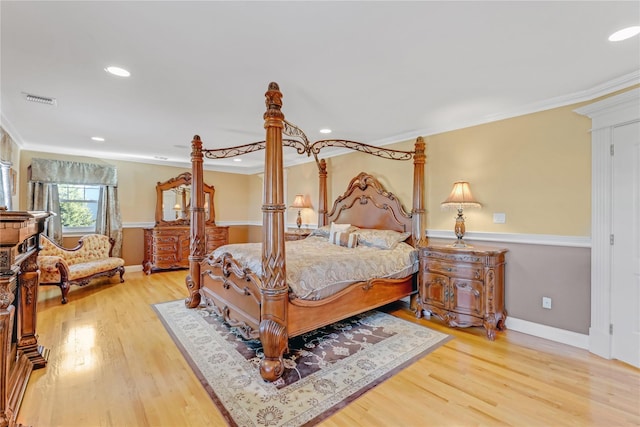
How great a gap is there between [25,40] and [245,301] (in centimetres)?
250

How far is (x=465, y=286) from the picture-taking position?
317 cm

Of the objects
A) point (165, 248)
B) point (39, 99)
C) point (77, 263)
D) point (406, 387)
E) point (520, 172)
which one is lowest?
point (406, 387)

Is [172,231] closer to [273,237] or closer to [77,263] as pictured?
[77,263]

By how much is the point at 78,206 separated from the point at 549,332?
760 centimetres

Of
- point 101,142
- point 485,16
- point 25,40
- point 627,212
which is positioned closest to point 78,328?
point 25,40

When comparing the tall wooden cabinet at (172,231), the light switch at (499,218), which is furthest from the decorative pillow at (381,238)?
the tall wooden cabinet at (172,231)

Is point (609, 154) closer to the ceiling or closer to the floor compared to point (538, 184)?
closer to the ceiling

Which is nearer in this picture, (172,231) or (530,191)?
(530,191)

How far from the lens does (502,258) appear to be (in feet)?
10.6

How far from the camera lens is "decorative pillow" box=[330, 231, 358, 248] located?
13.3ft

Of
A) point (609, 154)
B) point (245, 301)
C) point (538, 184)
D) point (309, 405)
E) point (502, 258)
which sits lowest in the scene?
point (309, 405)

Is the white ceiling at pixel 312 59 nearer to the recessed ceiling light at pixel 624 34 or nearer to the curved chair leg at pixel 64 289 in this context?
the recessed ceiling light at pixel 624 34

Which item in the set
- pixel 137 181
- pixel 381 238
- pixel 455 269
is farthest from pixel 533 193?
pixel 137 181

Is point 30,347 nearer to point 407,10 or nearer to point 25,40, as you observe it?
point 25,40
